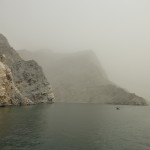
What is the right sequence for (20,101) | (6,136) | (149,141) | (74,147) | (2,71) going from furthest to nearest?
(20,101)
(2,71)
(149,141)
(6,136)
(74,147)

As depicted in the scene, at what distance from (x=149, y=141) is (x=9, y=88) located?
103463mm

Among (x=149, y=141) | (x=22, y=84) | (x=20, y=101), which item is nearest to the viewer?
(x=149, y=141)

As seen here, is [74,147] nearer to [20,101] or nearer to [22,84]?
[20,101]

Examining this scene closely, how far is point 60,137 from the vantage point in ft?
165

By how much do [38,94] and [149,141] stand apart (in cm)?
14934

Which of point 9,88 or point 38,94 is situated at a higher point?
point 9,88

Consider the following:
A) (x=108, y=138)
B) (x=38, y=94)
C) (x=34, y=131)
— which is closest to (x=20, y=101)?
(x=38, y=94)

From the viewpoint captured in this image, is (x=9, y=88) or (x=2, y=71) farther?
(x=9, y=88)

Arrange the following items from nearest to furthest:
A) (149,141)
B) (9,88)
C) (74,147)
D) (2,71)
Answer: (74,147)
(149,141)
(2,71)
(9,88)

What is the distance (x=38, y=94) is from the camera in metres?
193

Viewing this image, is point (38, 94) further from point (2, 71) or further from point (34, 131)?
point (34, 131)

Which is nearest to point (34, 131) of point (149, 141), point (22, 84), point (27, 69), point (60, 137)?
point (60, 137)

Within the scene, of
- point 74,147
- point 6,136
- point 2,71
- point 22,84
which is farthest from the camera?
point 22,84

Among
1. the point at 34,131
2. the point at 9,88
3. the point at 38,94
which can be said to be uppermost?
the point at 34,131
